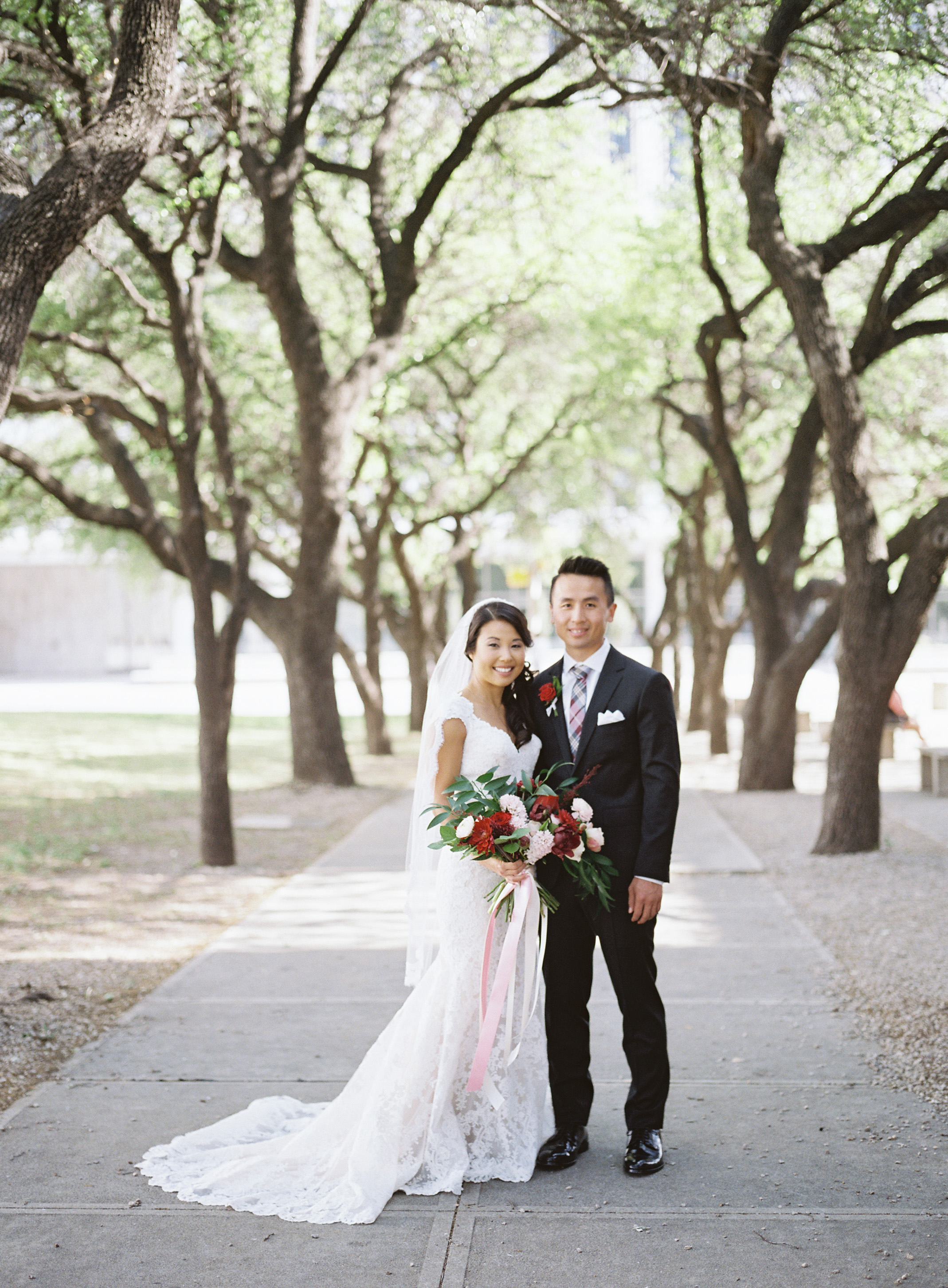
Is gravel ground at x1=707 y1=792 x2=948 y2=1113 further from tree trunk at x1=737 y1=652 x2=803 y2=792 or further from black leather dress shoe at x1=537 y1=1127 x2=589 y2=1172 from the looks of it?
black leather dress shoe at x1=537 y1=1127 x2=589 y2=1172

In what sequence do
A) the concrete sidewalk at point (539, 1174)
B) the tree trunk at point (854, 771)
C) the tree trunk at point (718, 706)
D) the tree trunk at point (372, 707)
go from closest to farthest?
the concrete sidewalk at point (539, 1174)
the tree trunk at point (854, 771)
the tree trunk at point (718, 706)
the tree trunk at point (372, 707)

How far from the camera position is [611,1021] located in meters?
6.50

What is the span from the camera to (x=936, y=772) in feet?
52.4

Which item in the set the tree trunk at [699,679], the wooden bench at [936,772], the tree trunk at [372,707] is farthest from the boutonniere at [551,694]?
the tree trunk at [699,679]

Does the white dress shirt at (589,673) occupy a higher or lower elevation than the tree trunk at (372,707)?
higher

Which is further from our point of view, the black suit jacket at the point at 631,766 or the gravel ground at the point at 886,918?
the gravel ground at the point at 886,918

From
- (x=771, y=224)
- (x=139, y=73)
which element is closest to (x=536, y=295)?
(x=771, y=224)

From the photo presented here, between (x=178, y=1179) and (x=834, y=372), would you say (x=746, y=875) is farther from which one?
(x=178, y=1179)

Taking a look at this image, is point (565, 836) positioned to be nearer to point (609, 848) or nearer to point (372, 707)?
point (609, 848)

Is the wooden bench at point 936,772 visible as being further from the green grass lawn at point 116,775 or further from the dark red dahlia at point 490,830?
the dark red dahlia at point 490,830

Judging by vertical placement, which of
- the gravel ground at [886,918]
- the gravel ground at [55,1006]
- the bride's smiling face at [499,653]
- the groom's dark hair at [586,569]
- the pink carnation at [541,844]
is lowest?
the gravel ground at [55,1006]

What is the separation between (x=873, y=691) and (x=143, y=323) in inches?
279

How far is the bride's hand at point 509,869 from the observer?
14.8 ft

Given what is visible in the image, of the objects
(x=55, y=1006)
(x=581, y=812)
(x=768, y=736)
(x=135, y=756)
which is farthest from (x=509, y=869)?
(x=135, y=756)
